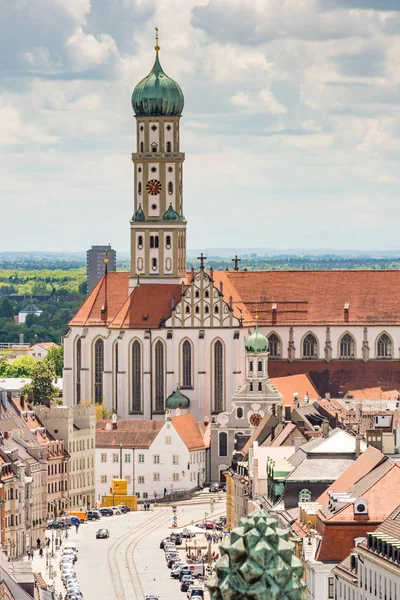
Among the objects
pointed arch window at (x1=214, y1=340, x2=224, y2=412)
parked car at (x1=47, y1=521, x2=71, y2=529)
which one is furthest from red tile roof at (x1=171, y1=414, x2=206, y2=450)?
parked car at (x1=47, y1=521, x2=71, y2=529)

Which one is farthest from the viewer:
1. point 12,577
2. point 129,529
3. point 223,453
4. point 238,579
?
point 223,453

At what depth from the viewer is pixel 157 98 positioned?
17100 centimetres

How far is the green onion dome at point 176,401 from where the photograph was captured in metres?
A: 163

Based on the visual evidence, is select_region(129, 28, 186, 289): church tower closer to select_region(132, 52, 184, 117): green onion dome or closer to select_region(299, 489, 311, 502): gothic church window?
select_region(132, 52, 184, 117): green onion dome

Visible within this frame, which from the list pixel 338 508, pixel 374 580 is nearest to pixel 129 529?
pixel 338 508

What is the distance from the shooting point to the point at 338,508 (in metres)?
64.2

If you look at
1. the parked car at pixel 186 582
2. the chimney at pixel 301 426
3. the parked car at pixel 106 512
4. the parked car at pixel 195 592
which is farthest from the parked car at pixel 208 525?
the parked car at pixel 195 592

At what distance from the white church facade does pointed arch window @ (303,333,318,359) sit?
0.08 m

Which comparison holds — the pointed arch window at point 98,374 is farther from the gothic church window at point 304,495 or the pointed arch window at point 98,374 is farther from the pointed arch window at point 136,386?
the gothic church window at point 304,495

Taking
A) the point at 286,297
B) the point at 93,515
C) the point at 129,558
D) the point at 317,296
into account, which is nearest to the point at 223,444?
the point at 93,515

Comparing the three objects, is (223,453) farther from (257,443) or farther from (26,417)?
(257,443)

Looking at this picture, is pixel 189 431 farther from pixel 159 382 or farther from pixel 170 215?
pixel 170 215

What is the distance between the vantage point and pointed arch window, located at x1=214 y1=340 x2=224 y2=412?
16475 cm

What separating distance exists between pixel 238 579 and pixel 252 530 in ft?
1.13
